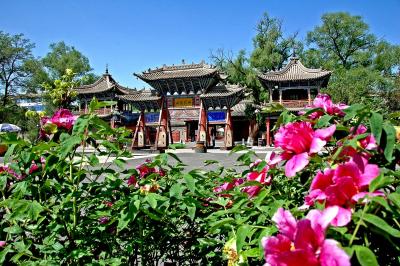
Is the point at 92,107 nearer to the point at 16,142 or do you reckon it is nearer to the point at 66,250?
the point at 16,142

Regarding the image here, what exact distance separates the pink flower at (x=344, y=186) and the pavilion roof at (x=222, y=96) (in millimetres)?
20376

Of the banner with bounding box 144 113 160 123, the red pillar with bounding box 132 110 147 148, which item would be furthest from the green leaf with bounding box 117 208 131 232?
the banner with bounding box 144 113 160 123

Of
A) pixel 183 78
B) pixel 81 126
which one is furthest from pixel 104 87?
pixel 81 126

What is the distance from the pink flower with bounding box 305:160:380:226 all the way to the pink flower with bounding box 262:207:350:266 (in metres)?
0.04

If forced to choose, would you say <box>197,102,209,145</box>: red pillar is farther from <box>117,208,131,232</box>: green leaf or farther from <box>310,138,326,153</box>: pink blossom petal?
<box>310,138,326,153</box>: pink blossom petal

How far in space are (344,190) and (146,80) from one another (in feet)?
74.8

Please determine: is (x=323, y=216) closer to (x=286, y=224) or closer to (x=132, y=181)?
(x=286, y=224)

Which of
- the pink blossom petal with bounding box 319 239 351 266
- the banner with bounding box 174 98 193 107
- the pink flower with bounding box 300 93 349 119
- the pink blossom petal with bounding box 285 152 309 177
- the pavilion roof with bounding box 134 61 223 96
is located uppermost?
the pavilion roof with bounding box 134 61 223 96

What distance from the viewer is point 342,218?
57cm

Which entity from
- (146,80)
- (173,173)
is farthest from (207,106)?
(173,173)

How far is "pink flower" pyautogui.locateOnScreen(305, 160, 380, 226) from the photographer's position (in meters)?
0.59

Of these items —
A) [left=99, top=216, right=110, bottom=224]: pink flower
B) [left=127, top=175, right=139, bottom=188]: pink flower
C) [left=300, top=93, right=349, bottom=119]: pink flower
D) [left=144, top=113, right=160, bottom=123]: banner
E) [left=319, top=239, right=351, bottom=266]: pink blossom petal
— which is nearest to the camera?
[left=319, top=239, right=351, bottom=266]: pink blossom petal

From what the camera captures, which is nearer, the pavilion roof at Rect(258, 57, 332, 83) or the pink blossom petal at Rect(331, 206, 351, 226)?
the pink blossom petal at Rect(331, 206, 351, 226)

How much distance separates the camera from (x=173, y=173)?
4.45 feet
